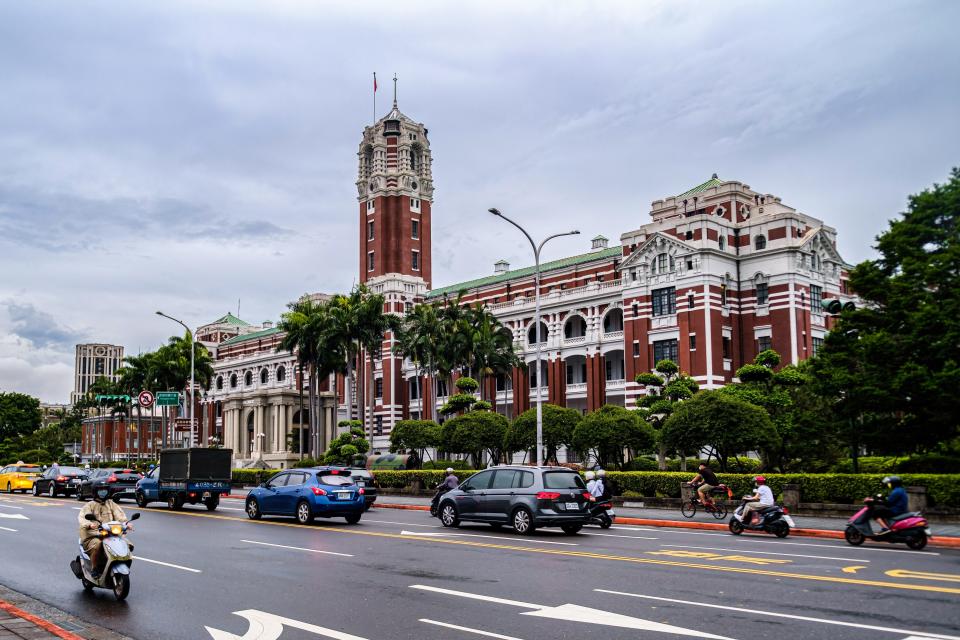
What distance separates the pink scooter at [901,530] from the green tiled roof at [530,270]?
55.9m

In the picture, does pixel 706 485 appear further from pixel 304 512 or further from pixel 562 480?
pixel 304 512

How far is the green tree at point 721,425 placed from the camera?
34.2 m

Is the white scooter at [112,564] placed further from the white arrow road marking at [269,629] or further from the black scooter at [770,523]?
the black scooter at [770,523]

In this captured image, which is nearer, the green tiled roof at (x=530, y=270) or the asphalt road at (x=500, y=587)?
the asphalt road at (x=500, y=587)

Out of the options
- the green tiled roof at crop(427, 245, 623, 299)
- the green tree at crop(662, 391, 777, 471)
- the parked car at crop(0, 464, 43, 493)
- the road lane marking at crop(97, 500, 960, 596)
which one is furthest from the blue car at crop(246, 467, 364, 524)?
the green tiled roof at crop(427, 245, 623, 299)

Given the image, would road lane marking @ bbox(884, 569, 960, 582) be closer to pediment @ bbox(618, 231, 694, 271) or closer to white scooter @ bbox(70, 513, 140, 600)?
white scooter @ bbox(70, 513, 140, 600)

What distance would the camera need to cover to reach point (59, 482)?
40.8 metres

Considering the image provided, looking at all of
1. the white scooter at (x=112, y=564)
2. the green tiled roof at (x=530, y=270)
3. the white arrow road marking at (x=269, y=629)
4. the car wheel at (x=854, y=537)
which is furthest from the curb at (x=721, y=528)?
the green tiled roof at (x=530, y=270)

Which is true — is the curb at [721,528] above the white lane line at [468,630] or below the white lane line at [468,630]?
below

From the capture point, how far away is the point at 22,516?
87.1 feet

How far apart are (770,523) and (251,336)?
105188 millimetres

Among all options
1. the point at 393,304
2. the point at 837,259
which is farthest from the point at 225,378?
the point at 837,259

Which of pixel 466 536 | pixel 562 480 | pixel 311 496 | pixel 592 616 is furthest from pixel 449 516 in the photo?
pixel 592 616

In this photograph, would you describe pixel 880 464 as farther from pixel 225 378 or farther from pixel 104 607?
pixel 225 378
